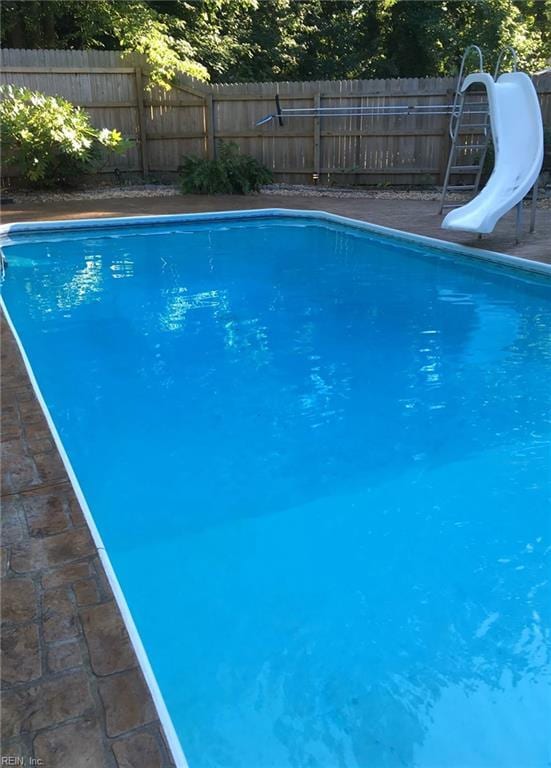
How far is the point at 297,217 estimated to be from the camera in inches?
374

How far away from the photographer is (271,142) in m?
11.8

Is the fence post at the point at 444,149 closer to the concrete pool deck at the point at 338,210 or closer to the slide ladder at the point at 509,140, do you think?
the concrete pool deck at the point at 338,210

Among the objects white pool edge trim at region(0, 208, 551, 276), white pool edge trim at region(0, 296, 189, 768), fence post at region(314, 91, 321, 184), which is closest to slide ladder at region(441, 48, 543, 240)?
white pool edge trim at region(0, 208, 551, 276)

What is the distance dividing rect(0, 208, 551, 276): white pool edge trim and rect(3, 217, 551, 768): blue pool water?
0.54 metres

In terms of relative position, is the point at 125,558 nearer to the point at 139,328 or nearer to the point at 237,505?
the point at 237,505

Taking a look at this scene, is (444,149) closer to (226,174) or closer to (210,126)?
(226,174)

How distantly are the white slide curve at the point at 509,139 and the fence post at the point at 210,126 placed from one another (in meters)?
5.89

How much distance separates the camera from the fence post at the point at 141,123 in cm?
1166

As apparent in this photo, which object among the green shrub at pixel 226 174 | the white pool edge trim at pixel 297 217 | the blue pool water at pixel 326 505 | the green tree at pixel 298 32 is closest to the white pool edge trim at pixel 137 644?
the blue pool water at pixel 326 505

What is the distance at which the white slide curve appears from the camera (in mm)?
6883

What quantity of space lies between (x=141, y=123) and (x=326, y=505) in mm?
10969

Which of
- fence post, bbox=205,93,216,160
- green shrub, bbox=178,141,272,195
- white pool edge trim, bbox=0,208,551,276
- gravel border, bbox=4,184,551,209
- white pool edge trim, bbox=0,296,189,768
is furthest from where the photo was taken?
fence post, bbox=205,93,216,160

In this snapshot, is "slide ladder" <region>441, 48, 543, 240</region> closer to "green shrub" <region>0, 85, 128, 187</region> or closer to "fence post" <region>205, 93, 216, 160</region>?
"fence post" <region>205, 93, 216, 160</region>

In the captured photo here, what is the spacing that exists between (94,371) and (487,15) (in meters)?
15.0
